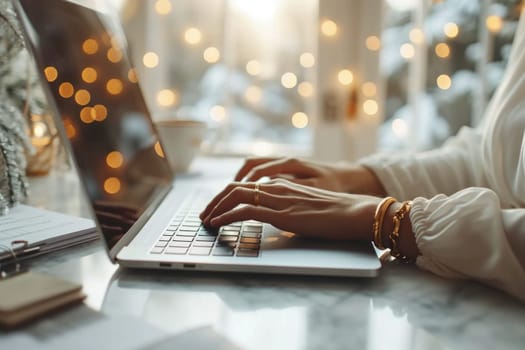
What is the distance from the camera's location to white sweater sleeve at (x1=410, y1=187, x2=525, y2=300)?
21.8 inches

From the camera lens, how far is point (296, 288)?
1.83 ft

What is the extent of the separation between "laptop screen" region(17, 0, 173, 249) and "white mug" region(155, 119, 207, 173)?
0.17 m

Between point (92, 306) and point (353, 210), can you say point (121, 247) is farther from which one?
point (353, 210)

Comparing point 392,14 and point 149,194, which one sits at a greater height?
point 392,14

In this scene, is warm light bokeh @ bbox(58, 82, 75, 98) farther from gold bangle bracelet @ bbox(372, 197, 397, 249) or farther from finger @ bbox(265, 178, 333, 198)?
gold bangle bracelet @ bbox(372, 197, 397, 249)

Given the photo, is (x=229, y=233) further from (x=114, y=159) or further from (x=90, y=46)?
(x=90, y=46)

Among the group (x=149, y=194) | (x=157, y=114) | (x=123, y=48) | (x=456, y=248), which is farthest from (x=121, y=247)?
(x=157, y=114)

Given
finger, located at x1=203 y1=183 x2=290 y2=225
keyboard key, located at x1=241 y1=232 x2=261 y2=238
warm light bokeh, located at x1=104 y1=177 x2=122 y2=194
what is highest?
warm light bokeh, located at x1=104 y1=177 x2=122 y2=194

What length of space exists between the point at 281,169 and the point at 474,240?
1.27ft

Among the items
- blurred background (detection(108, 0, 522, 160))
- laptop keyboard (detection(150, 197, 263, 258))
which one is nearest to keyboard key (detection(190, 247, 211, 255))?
laptop keyboard (detection(150, 197, 263, 258))

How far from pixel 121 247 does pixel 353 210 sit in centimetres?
29

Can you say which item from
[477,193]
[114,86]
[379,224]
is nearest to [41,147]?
[114,86]

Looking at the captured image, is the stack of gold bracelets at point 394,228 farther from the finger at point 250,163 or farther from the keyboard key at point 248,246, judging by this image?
the finger at point 250,163

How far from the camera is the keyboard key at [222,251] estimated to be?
1.99 feet
